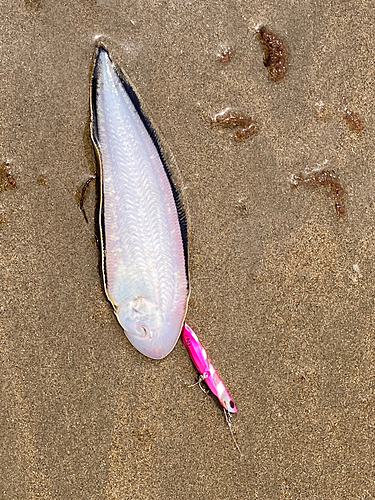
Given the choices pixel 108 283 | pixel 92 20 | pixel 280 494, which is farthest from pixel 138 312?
pixel 92 20

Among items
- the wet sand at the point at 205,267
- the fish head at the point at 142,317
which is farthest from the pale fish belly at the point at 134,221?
the wet sand at the point at 205,267

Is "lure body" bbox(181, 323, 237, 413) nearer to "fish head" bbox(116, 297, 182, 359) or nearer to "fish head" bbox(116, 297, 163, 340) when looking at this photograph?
"fish head" bbox(116, 297, 182, 359)

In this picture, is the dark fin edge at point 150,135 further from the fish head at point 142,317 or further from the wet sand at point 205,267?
the fish head at point 142,317

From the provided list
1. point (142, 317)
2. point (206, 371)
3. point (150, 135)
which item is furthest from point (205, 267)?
point (150, 135)

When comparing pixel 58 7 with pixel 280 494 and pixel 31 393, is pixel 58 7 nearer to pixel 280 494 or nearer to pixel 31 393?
pixel 31 393

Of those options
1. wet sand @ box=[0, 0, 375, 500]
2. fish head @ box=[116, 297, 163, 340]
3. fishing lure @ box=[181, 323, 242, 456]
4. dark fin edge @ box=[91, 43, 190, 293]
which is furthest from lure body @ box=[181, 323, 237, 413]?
dark fin edge @ box=[91, 43, 190, 293]

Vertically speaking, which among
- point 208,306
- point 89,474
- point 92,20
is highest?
Answer: point 92,20
